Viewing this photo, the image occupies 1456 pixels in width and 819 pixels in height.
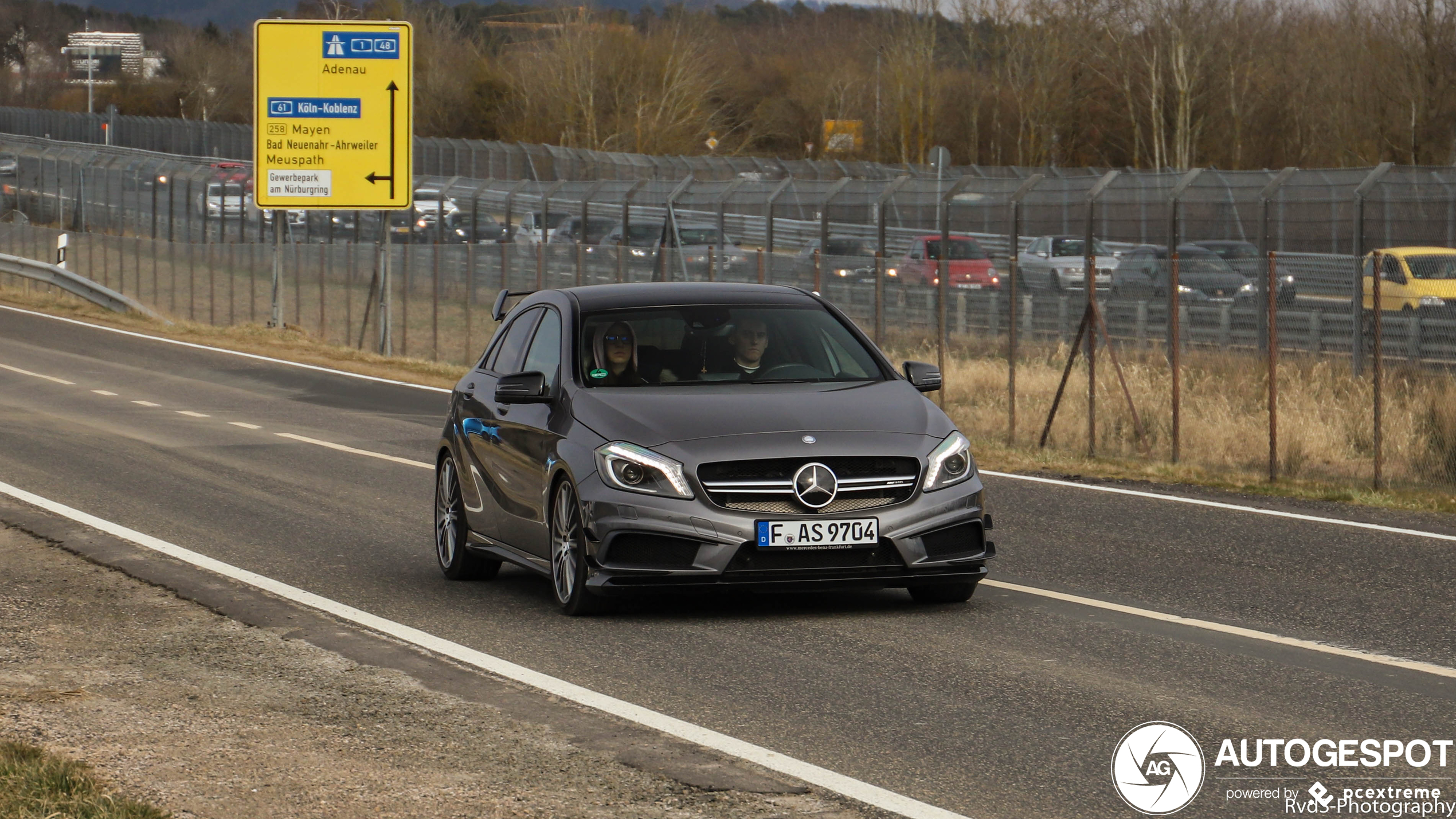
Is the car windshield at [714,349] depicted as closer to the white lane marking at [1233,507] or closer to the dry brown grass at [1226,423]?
the white lane marking at [1233,507]

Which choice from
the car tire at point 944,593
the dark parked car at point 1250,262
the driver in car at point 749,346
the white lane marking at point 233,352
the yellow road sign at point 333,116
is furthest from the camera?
the yellow road sign at point 333,116

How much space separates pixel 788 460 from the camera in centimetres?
837

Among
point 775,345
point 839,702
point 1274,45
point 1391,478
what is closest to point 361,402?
point 1391,478

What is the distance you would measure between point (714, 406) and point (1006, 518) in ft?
15.1

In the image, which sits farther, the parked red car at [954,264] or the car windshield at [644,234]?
the car windshield at [644,234]

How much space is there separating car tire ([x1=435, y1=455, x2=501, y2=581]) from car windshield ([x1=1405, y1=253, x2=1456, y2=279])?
11.6 m

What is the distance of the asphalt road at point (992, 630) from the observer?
6.37m

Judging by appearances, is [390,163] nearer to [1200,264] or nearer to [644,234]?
[644,234]

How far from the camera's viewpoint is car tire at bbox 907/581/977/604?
9148 millimetres

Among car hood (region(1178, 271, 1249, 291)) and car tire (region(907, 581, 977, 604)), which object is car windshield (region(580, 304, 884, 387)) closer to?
car tire (region(907, 581, 977, 604))

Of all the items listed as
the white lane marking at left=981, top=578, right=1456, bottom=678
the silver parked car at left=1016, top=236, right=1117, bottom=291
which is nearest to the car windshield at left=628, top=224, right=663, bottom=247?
the silver parked car at left=1016, top=236, right=1117, bottom=291

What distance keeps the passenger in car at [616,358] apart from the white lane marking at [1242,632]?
2146 millimetres

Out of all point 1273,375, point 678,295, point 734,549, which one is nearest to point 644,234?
point 1273,375

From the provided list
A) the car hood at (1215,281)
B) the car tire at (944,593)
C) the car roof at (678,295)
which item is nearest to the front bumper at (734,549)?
the car tire at (944,593)
